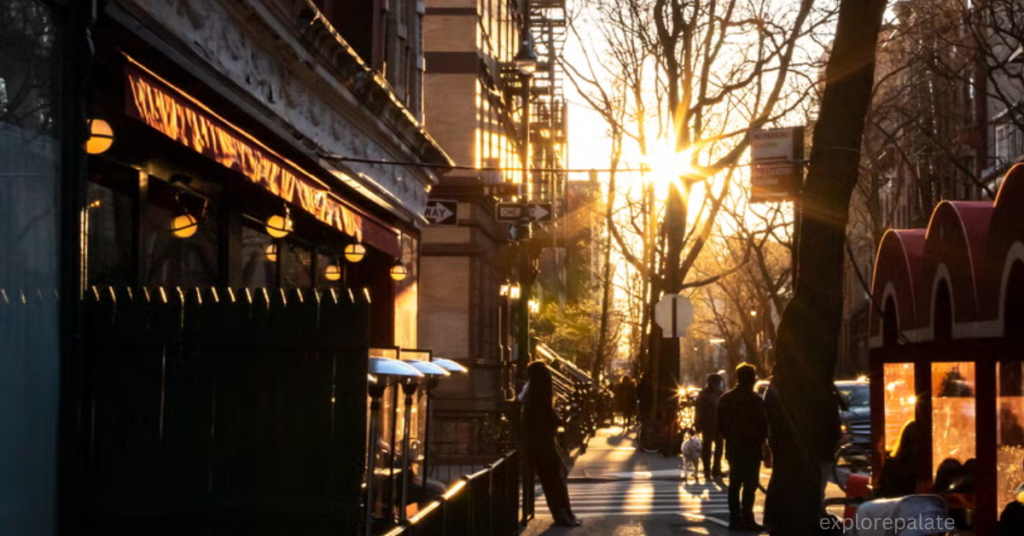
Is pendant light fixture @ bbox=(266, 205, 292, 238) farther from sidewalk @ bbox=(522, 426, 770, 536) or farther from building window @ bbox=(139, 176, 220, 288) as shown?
sidewalk @ bbox=(522, 426, 770, 536)

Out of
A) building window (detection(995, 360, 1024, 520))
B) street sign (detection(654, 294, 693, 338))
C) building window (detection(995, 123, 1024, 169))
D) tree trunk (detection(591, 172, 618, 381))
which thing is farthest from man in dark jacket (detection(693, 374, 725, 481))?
building window (detection(995, 123, 1024, 169))

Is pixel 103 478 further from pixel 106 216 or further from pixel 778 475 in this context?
pixel 778 475

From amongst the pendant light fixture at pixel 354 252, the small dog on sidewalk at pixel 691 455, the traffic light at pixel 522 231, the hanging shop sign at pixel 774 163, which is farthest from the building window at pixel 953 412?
the traffic light at pixel 522 231

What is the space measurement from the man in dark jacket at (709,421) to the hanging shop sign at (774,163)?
7.38 meters

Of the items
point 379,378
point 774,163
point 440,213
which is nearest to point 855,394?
point 440,213

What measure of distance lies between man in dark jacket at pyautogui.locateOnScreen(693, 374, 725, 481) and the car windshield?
6.65m

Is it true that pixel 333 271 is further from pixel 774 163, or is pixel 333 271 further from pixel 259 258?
pixel 774 163

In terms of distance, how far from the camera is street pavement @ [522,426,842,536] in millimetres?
17047

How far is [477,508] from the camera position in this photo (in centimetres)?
1104

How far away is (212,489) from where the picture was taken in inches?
192

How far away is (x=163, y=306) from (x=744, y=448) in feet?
40.2

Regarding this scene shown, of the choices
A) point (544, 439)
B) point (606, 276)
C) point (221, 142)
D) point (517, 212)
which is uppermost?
point (606, 276)

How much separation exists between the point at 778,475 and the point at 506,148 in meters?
31.8

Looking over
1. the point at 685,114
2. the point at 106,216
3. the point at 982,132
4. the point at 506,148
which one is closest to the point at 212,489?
the point at 106,216
